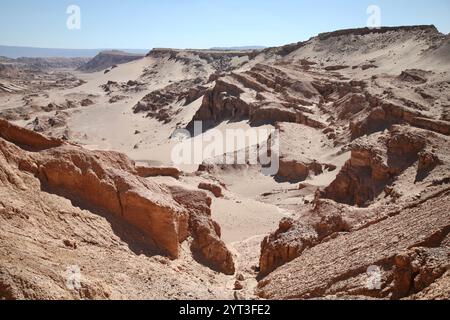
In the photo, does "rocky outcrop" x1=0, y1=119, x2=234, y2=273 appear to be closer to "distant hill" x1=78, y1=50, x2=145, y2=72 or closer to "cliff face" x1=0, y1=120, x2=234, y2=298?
"cliff face" x1=0, y1=120, x2=234, y2=298

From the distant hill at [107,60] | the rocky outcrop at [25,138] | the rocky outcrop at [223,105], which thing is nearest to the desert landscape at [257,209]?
the rocky outcrop at [25,138]

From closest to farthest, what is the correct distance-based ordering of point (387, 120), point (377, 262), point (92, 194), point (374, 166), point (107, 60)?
point (377, 262) → point (92, 194) → point (374, 166) → point (387, 120) → point (107, 60)

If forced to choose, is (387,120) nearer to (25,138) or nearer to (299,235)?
(299,235)

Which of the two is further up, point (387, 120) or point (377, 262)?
point (387, 120)

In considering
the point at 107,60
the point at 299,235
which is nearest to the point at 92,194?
the point at 299,235

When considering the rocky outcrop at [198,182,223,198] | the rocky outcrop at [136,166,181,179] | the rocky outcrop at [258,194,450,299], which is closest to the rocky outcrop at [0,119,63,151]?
the rocky outcrop at [136,166,181,179]
